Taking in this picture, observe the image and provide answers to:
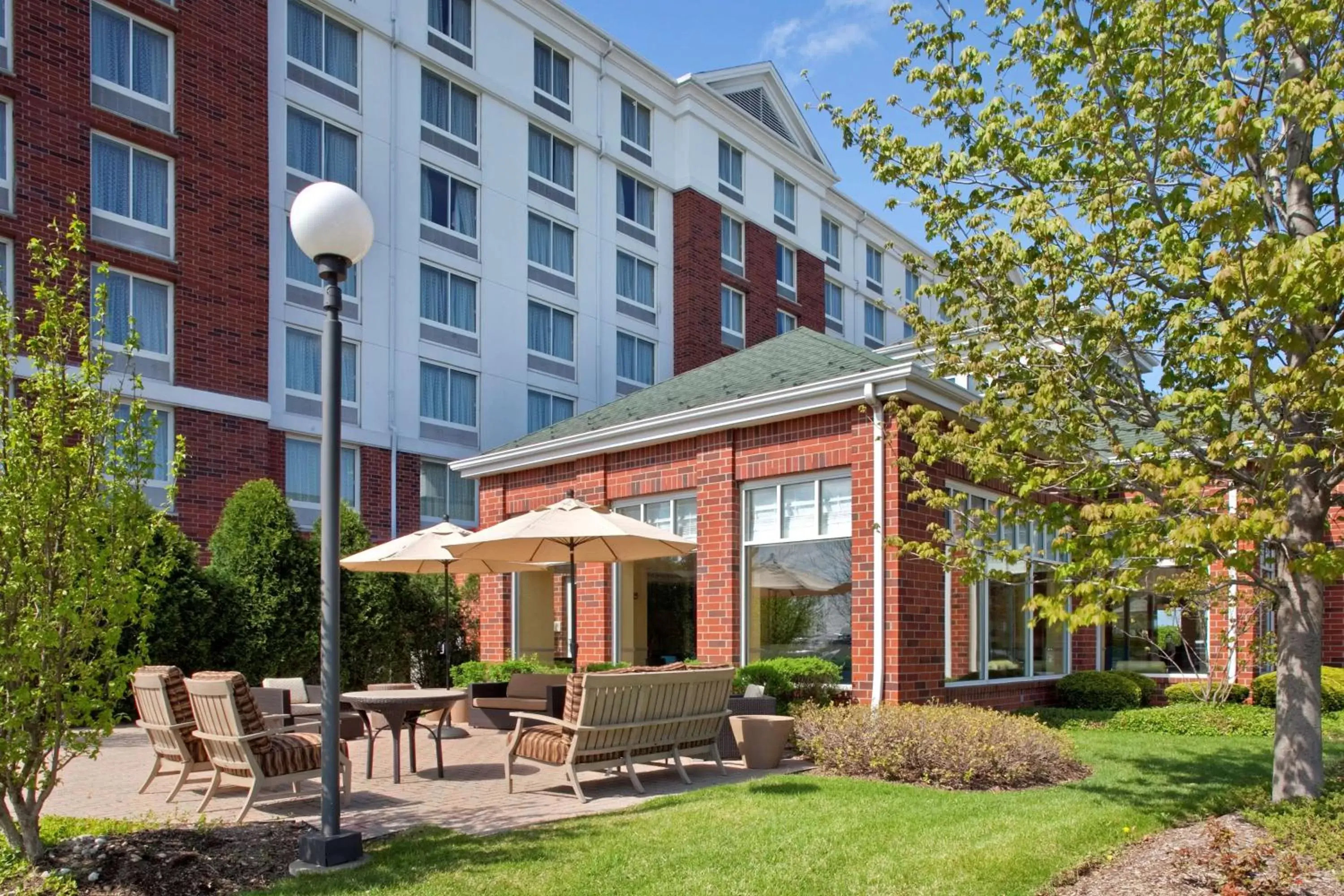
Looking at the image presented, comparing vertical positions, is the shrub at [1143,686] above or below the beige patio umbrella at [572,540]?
below

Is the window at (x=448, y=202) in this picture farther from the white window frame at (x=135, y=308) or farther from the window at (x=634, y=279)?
the white window frame at (x=135, y=308)

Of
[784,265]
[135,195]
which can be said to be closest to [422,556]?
[135,195]

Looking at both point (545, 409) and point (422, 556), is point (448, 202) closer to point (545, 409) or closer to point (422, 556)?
point (545, 409)

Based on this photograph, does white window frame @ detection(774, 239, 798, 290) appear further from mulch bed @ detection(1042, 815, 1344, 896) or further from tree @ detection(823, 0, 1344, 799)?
mulch bed @ detection(1042, 815, 1344, 896)

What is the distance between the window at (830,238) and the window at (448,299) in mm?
14946

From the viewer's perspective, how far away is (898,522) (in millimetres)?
11164

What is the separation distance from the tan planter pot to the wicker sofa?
116 inches

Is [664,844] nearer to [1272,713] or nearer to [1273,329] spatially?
[1273,329]

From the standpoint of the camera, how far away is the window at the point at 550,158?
2712cm

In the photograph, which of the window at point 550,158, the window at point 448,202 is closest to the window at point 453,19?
the window at point 550,158

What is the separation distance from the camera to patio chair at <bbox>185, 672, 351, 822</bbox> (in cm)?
761

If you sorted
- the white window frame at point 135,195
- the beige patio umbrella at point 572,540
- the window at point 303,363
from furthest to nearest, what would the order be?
the window at point 303,363, the white window frame at point 135,195, the beige patio umbrella at point 572,540

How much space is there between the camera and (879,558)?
442 inches

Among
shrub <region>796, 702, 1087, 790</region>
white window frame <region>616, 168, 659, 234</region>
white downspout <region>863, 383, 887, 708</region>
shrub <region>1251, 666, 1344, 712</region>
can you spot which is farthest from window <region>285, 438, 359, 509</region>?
shrub <region>1251, 666, 1344, 712</region>
